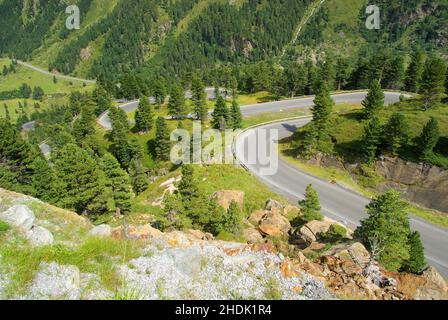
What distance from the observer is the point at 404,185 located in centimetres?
5256

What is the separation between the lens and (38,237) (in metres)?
15.4

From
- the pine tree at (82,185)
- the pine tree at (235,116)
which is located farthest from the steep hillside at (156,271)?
Result: the pine tree at (235,116)

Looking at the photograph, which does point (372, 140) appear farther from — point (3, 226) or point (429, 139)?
point (3, 226)

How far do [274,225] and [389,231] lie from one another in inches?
534

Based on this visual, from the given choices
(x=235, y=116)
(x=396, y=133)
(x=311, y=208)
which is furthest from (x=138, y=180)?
(x=396, y=133)

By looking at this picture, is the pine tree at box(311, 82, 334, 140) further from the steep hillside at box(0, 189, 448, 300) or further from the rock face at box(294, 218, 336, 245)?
the steep hillside at box(0, 189, 448, 300)

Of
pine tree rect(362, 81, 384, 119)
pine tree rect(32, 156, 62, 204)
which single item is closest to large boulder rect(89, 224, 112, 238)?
pine tree rect(32, 156, 62, 204)

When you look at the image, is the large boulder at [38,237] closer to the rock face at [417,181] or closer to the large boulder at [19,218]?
the large boulder at [19,218]

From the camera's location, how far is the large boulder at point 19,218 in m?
16.1

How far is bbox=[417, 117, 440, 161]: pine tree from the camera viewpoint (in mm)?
49781
